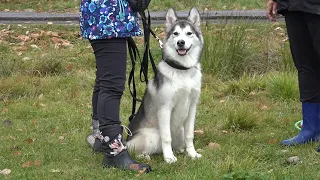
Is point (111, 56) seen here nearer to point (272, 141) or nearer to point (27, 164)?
point (27, 164)

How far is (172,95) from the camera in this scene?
13.5 ft

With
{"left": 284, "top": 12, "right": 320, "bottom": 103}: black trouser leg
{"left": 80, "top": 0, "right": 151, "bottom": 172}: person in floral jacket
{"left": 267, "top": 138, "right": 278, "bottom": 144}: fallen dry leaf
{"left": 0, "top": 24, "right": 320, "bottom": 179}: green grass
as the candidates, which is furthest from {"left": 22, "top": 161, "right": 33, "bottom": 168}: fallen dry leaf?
{"left": 284, "top": 12, "right": 320, "bottom": 103}: black trouser leg

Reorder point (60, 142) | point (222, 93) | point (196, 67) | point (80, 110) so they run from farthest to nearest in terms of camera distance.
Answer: point (222, 93), point (80, 110), point (60, 142), point (196, 67)

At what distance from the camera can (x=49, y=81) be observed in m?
7.14

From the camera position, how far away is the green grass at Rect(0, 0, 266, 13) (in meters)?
14.8

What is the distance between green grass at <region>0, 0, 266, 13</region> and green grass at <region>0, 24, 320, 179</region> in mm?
5225

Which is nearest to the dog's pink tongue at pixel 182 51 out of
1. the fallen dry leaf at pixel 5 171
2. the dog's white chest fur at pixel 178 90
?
the dog's white chest fur at pixel 178 90

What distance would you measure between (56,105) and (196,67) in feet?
8.26

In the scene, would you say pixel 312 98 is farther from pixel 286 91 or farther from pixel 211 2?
pixel 211 2

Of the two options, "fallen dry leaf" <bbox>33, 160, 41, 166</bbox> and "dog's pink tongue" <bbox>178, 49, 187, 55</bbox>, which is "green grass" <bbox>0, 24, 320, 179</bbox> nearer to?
"fallen dry leaf" <bbox>33, 160, 41, 166</bbox>

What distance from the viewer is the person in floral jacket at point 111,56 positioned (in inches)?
144

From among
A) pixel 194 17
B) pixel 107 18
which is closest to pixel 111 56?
pixel 107 18

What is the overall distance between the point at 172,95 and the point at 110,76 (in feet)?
1.85

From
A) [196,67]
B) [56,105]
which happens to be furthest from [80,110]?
[196,67]
